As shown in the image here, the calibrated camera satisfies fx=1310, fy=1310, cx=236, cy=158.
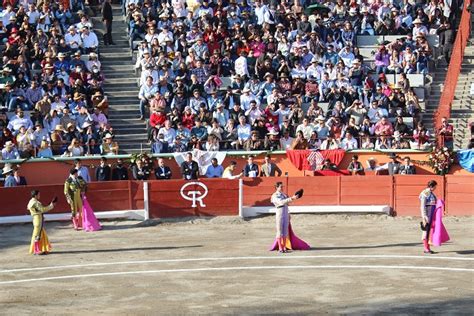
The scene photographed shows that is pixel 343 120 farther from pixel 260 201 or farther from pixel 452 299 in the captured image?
pixel 452 299

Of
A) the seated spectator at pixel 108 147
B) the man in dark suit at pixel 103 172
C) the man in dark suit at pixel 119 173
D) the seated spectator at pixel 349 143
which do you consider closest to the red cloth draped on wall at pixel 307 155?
the seated spectator at pixel 349 143

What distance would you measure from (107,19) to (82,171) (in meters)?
7.58

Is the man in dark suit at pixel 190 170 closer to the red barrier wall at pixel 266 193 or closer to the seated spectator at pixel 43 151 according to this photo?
the red barrier wall at pixel 266 193

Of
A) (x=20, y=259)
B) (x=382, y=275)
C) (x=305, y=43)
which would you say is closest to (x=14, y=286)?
(x=20, y=259)

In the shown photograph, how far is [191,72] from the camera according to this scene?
3678 centimetres

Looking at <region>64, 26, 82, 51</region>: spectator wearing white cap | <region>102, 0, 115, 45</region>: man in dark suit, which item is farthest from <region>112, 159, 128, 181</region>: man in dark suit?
<region>102, 0, 115, 45</region>: man in dark suit

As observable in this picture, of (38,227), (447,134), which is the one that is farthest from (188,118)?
(38,227)

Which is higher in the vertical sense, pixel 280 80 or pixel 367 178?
pixel 280 80

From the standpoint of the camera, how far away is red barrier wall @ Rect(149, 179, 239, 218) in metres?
32.6

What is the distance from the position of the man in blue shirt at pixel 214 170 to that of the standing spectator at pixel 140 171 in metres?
1.55

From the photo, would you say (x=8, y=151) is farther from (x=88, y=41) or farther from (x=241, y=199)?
(x=88, y=41)

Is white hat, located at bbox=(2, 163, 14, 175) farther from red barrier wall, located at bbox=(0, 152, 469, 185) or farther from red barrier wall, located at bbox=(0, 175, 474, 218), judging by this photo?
red barrier wall, located at bbox=(0, 175, 474, 218)

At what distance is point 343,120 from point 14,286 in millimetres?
13551

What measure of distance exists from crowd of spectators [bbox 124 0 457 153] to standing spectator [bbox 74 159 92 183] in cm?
215
